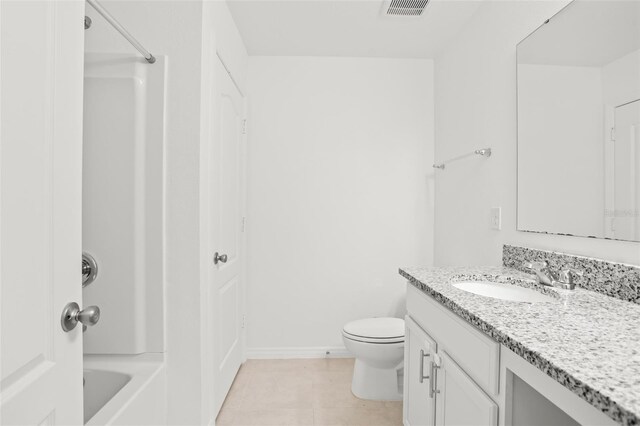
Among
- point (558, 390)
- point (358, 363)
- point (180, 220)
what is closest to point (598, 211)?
point (558, 390)

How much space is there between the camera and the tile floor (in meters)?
1.85

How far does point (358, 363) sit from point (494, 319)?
1.40 m

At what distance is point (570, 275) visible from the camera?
124 cm

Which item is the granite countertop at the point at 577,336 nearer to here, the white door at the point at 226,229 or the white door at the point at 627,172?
the white door at the point at 627,172

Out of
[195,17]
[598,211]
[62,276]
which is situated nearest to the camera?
[62,276]

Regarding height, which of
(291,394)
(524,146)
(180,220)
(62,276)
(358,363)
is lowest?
(291,394)

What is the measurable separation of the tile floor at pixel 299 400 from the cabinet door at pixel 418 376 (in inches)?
13.4

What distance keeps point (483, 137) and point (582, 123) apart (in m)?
0.67

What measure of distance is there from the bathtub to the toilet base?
1.09 meters

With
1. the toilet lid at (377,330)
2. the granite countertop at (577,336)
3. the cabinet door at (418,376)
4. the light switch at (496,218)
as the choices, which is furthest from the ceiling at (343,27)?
the toilet lid at (377,330)

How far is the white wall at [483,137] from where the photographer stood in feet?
5.19

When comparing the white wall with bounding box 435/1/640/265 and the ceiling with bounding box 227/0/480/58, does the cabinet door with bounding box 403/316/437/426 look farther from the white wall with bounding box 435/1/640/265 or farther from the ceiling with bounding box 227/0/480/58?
the ceiling with bounding box 227/0/480/58

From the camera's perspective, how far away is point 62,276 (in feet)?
2.53

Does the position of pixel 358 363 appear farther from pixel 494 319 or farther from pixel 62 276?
pixel 62 276
